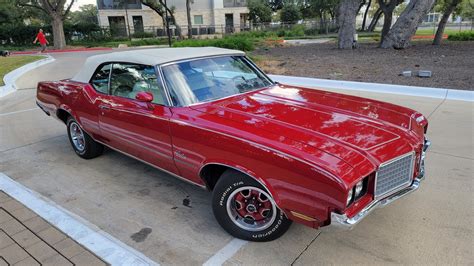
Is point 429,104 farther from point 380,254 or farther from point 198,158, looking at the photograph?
point 198,158

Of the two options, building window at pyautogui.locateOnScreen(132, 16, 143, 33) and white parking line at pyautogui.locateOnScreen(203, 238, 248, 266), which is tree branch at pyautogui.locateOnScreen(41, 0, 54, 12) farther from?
white parking line at pyautogui.locateOnScreen(203, 238, 248, 266)

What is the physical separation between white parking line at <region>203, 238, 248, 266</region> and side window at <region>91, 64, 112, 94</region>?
249 centimetres

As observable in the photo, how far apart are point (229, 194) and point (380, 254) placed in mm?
1316

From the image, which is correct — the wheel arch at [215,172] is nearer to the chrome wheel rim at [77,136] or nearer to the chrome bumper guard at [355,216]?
the chrome bumper guard at [355,216]

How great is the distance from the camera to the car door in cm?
345

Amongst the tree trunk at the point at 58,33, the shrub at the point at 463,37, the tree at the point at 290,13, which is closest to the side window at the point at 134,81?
the shrub at the point at 463,37

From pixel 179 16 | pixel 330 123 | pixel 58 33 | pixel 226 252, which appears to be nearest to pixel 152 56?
pixel 330 123

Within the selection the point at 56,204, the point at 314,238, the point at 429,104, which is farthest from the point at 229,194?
the point at 429,104

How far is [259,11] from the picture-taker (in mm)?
44719

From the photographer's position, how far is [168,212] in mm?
3533

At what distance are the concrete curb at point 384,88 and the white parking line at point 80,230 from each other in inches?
296

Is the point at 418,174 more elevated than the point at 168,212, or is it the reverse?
the point at 418,174

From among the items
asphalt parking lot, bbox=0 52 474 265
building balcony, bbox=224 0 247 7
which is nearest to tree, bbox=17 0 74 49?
building balcony, bbox=224 0 247 7

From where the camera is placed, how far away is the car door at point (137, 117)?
3.45 metres
